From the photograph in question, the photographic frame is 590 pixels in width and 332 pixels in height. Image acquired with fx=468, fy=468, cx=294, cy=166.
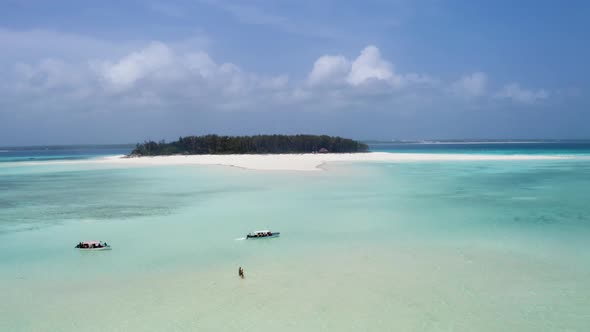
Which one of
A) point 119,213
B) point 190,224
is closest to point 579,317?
point 190,224

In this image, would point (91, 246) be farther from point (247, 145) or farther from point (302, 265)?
point (247, 145)

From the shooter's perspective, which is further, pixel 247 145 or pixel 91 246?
pixel 247 145

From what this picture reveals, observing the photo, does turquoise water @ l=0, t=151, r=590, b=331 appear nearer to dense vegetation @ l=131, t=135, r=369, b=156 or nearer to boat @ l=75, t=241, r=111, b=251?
boat @ l=75, t=241, r=111, b=251

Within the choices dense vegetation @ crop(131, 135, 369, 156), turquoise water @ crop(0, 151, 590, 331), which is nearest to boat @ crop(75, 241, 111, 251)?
turquoise water @ crop(0, 151, 590, 331)

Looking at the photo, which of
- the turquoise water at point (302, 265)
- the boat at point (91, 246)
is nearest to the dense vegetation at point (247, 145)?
the turquoise water at point (302, 265)

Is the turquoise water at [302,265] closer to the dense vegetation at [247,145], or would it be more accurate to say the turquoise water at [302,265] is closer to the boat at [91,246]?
the boat at [91,246]

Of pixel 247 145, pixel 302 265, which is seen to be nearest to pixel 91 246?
pixel 302 265
